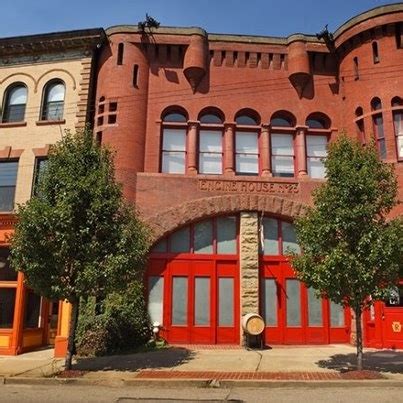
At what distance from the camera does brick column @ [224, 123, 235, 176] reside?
796 inches

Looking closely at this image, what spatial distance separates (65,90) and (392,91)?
1320cm

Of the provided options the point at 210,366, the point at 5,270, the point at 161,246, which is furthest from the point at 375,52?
the point at 5,270

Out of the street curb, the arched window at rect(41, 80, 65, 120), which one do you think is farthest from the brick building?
the street curb

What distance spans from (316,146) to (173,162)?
6.02 metres

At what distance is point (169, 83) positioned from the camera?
21.0 metres

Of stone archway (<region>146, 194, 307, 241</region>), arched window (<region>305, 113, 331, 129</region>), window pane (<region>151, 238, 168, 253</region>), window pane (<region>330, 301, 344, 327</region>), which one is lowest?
window pane (<region>330, 301, 344, 327</region>)

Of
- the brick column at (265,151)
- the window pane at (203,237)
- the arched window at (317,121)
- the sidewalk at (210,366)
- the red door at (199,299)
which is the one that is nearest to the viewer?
the sidewalk at (210,366)

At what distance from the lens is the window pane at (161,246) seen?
19203mm

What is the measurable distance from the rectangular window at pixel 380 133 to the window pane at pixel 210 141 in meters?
6.27

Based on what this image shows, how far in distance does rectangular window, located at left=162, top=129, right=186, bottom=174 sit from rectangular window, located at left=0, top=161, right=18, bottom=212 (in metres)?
5.95

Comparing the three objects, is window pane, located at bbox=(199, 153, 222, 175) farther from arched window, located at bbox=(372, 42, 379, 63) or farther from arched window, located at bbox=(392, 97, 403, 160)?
arched window, located at bbox=(372, 42, 379, 63)

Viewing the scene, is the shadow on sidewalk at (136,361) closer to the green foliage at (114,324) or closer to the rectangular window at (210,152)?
the green foliage at (114,324)

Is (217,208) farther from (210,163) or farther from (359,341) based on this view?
(359,341)

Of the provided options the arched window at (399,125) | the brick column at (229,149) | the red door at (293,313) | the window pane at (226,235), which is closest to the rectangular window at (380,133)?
the arched window at (399,125)
